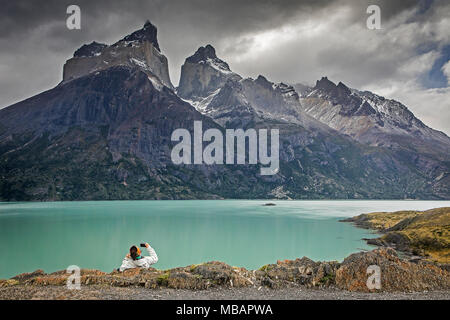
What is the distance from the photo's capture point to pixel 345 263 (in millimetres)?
20203

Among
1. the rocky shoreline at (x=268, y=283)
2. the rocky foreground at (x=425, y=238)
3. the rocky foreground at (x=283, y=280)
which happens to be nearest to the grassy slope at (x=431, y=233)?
the rocky foreground at (x=425, y=238)

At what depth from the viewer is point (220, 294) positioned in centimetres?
1662

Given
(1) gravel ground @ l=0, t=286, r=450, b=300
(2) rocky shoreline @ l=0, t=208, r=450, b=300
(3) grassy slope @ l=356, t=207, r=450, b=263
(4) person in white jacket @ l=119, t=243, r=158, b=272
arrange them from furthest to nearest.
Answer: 1. (3) grassy slope @ l=356, t=207, r=450, b=263
2. (4) person in white jacket @ l=119, t=243, r=158, b=272
3. (2) rocky shoreline @ l=0, t=208, r=450, b=300
4. (1) gravel ground @ l=0, t=286, r=450, b=300

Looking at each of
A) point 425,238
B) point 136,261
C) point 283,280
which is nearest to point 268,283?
point 283,280

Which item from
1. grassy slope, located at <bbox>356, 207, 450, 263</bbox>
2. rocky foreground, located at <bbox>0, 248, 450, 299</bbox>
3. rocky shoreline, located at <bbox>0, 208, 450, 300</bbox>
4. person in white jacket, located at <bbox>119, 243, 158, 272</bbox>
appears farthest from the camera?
grassy slope, located at <bbox>356, 207, 450, 263</bbox>

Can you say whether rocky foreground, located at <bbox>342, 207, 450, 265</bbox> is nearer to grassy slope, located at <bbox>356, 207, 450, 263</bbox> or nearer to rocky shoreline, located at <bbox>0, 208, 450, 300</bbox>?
grassy slope, located at <bbox>356, 207, 450, 263</bbox>

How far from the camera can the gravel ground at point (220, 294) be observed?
14.5 meters

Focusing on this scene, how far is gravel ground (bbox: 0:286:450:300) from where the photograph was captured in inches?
571

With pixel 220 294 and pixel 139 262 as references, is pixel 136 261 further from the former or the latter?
pixel 220 294

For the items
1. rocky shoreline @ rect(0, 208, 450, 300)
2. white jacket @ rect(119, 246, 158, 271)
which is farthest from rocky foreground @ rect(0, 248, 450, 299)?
white jacket @ rect(119, 246, 158, 271)
